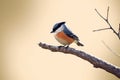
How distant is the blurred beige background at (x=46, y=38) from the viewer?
83 centimetres

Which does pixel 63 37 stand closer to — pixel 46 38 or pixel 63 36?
pixel 63 36

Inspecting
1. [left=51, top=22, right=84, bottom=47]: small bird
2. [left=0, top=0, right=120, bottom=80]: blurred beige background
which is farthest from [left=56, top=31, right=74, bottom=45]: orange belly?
[left=0, top=0, right=120, bottom=80]: blurred beige background

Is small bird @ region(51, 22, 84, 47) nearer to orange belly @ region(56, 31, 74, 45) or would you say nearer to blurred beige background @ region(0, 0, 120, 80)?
orange belly @ region(56, 31, 74, 45)

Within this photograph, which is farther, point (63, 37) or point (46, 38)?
point (46, 38)

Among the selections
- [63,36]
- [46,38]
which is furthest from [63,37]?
[46,38]

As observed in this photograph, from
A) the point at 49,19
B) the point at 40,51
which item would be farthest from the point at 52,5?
the point at 40,51

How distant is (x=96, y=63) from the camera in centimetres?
60

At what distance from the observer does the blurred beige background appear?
0.83m

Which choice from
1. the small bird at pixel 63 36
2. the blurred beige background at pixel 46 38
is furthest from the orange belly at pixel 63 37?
the blurred beige background at pixel 46 38

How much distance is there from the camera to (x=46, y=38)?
820mm

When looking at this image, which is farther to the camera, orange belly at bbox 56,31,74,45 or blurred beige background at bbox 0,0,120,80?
blurred beige background at bbox 0,0,120,80

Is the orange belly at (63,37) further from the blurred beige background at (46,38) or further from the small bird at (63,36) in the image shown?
the blurred beige background at (46,38)

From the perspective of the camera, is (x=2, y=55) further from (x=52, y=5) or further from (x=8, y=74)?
(x=52, y=5)

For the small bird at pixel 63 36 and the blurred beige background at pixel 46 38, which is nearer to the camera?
the small bird at pixel 63 36
